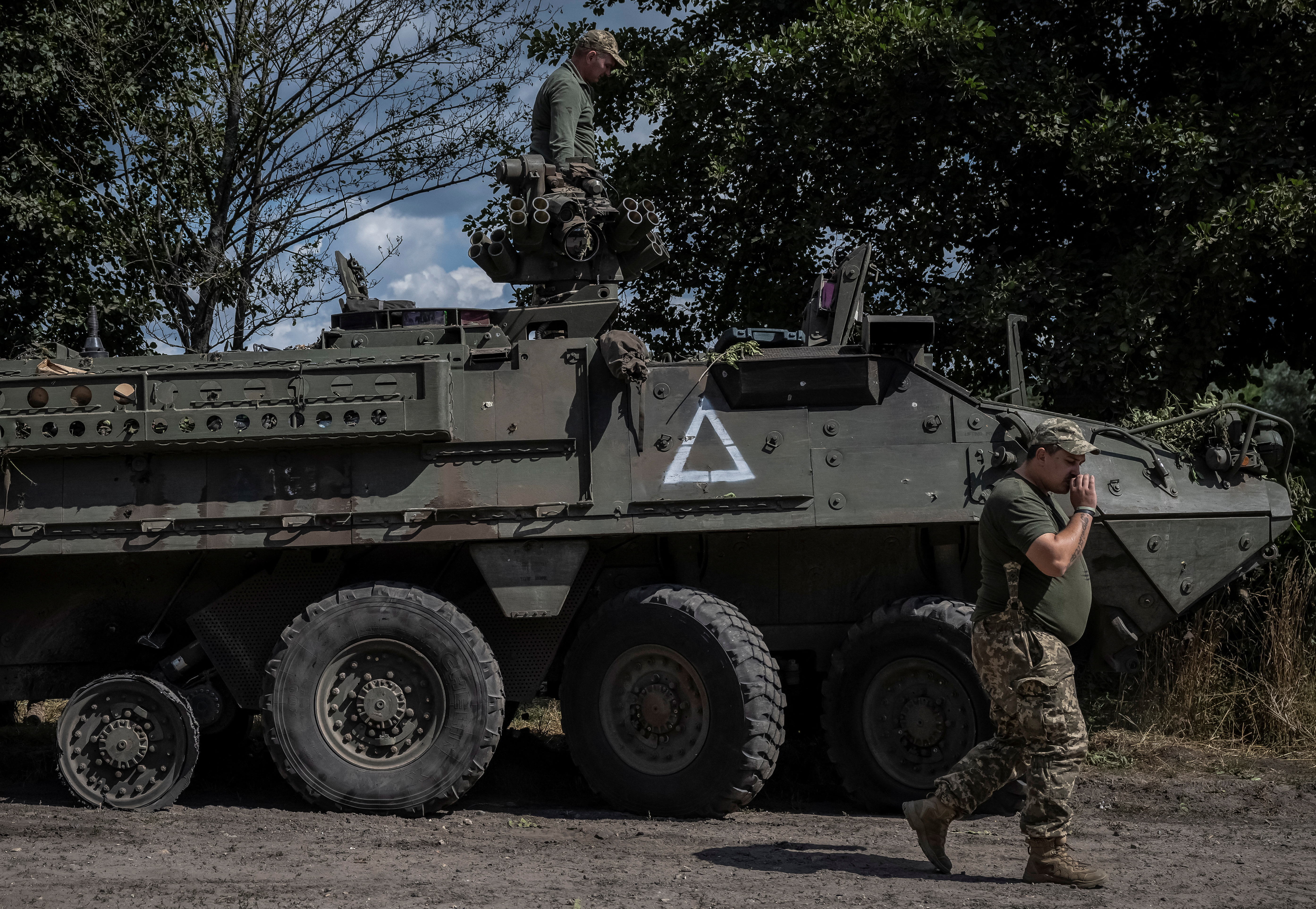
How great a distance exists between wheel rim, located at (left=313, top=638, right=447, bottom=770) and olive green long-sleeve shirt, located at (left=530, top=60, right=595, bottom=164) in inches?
125

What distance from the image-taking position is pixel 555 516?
22.0ft

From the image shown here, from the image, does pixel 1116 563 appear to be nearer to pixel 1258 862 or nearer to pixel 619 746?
pixel 1258 862

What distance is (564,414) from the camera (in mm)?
6820

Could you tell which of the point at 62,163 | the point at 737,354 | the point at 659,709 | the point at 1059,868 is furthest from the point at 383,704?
the point at 62,163

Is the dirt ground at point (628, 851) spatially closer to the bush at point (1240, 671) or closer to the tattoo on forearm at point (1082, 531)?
the bush at point (1240, 671)

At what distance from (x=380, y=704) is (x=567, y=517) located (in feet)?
4.49

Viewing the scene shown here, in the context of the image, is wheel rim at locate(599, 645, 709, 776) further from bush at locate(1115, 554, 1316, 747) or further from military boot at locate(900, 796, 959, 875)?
bush at locate(1115, 554, 1316, 747)

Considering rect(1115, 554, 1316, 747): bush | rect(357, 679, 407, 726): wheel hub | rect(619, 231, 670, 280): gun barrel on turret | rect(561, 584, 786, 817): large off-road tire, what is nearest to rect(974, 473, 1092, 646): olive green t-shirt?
rect(561, 584, 786, 817): large off-road tire

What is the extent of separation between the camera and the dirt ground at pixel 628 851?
5.04 meters

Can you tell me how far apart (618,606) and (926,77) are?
6230mm

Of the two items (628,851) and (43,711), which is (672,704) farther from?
(43,711)

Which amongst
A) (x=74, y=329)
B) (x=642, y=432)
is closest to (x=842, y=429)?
(x=642, y=432)

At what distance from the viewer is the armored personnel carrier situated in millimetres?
6637

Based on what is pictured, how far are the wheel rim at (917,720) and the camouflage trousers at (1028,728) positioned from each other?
1341 mm
